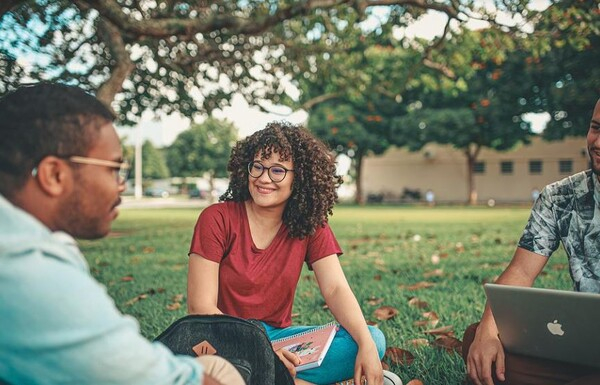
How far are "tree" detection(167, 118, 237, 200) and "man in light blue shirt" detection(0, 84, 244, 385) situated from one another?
52.8 m

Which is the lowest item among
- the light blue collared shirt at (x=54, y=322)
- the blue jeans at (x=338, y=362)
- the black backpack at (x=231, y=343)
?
the blue jeans at (x=338, y=362)

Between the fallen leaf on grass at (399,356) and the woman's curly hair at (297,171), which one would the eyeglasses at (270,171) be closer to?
the woman's curly hair at (297,171)

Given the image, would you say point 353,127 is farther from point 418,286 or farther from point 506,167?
point 418,286

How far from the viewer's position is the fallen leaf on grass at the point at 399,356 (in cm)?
324

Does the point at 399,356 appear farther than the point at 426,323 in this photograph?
No

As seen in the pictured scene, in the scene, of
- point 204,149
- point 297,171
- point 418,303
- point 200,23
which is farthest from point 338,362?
point 204,149

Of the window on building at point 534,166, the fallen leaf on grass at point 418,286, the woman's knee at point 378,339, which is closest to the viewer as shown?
the woman's knee at point 378,339

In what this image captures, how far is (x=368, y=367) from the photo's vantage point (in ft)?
8.07

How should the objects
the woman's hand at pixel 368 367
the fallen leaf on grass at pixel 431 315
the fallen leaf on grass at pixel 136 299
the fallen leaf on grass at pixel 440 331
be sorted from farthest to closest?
the fallen leaf on grass at pixel 136 299 → the fallen leaf on grass at pixel 431 315 → the fallen leaf on grass at pixel 440 331 → the woman's hand at pixel 368 367

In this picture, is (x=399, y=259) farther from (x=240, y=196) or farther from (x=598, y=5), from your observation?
(x=240, y=196)

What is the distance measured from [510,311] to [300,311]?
2525 millimetres

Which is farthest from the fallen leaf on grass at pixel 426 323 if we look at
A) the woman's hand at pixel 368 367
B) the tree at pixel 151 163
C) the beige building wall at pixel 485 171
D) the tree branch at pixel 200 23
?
the tree at pixel 151 163

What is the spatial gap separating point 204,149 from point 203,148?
0.49 feet

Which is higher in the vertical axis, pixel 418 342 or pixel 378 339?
pixel 378 339
